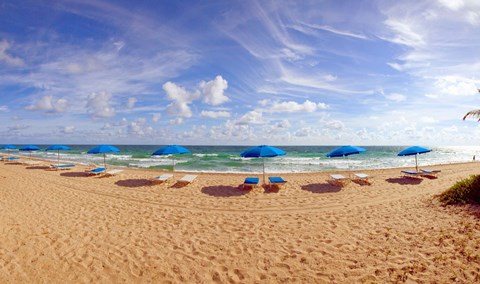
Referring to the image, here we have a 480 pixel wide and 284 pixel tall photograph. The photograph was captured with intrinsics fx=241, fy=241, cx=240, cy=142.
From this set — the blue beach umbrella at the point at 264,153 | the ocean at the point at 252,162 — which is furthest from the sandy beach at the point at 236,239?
the ocean at the point at 252,162

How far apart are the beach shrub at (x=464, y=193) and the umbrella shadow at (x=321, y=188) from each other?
4.41 metres

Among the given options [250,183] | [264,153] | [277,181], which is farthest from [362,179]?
[250,183]

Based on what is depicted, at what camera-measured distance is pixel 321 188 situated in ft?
42.3

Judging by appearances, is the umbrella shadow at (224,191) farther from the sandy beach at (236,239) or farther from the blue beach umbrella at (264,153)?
the blue beach umbrella at (264,153)

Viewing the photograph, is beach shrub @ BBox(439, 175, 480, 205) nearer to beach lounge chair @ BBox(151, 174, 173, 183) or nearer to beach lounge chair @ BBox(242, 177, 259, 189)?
beach lounge chair @ BBox(242, 177, 259, 189)

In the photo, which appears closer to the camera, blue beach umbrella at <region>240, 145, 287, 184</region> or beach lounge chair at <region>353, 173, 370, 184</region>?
blue beach umbrella at <region>240, 145, 287, 184</region>

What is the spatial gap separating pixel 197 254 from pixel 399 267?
414 centimetres

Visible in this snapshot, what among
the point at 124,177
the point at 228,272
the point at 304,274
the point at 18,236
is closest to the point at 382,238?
the point at 304,274

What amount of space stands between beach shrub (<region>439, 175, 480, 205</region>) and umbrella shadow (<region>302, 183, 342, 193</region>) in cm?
441

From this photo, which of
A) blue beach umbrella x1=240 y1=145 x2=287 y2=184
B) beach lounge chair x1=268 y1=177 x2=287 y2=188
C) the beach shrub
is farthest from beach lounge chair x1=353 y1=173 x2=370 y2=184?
blue beach umbrella x1=240 y1=145 x2=287 y2=184

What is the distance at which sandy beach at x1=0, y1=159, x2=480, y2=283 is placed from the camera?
4621 mm

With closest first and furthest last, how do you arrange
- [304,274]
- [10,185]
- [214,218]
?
[304,274] < [214,218] < [10,185]

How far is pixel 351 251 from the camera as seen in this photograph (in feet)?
17.8

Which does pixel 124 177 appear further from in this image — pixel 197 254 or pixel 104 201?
pixel 197 254
